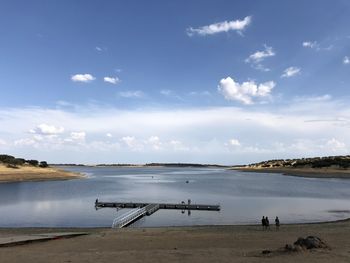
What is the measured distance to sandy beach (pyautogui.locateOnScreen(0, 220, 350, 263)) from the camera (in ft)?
61.5

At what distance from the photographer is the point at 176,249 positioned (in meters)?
22.3

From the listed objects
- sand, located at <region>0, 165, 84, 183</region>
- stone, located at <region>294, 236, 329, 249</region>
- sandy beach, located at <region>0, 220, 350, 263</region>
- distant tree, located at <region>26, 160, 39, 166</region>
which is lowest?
sandy beach, located at <region>0, 220, 350, 263</region>

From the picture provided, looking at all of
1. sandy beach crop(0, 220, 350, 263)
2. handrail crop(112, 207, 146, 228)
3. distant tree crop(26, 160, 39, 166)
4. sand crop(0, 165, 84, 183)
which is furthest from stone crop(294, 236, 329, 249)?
distant tree crop(26, 160, 39, 166)

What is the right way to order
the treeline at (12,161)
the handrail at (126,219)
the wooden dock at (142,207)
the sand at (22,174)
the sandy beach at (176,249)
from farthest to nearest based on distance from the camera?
the treeline at (12,161)
the sand at (22,174)
the wooden dock at (142,207)
the handrail at (126,219)
the sandy beach at (176,249)

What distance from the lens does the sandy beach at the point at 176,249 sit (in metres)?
18.7

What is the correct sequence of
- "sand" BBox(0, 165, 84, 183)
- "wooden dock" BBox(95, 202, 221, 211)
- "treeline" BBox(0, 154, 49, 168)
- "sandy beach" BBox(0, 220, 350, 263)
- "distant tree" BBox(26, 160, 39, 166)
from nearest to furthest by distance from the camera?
"sandy beach" BBox(0, 220, 350, 263), "wooden dock" BBox(95, 202, 221, 211), "sand" BBox(0, 165, 84, 183), "treeline" BBox(0, 154, 49, 168), "distant tree" BBox(26, 160, 39, 166)

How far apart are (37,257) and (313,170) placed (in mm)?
188541

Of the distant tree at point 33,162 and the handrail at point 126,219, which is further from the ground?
the distant tree at point 33,162

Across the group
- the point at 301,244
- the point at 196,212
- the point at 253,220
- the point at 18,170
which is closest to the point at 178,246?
the point at 301,244

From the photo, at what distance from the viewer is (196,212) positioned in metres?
53.5

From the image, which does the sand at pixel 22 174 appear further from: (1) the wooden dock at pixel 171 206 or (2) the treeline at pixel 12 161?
(1) the wooden dock at pixel 171 206

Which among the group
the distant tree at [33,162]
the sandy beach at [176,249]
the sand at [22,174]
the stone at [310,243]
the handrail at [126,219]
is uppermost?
the distant tree at [33,162]

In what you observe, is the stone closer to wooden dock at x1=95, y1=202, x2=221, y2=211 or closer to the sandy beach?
the sandy beach

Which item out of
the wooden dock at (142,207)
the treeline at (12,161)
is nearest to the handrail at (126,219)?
the wooden dock at (142,207)
